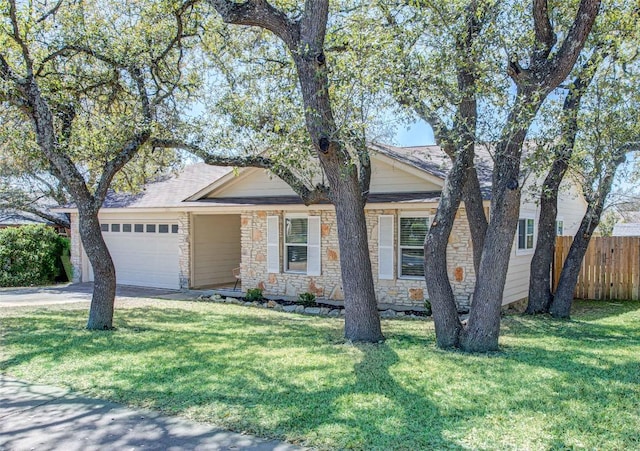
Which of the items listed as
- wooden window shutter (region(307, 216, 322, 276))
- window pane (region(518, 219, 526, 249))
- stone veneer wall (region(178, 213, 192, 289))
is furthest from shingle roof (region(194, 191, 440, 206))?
window pane (region(518, 219, 526, 249))

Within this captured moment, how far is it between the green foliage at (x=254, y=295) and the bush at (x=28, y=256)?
9.46 meters

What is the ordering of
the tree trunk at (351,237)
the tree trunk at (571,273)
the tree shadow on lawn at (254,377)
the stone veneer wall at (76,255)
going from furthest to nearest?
the stone veneer wall at (76,255) < the tree trunk at (571,273) < the tree trunk at (351,237) < the tree shadow on lawn at (254,377)

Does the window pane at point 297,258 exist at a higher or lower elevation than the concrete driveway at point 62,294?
higher

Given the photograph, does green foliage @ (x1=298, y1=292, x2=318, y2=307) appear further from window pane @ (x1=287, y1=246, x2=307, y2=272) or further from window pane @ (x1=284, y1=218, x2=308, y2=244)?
window pane @ (x1=284, y1=218, x2=308, y2=244)

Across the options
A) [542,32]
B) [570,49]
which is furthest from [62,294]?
[570,49]

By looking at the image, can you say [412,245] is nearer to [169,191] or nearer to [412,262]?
[412,262]

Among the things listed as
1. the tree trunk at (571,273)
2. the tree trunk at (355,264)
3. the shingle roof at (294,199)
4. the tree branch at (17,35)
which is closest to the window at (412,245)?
the shingle roof at (294,199)

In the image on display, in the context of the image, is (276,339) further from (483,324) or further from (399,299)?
(399,299)

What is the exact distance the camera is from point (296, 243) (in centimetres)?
1451

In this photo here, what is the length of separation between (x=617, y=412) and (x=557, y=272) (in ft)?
36.8

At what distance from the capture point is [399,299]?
12.9 meters

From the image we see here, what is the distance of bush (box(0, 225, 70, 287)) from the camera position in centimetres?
1838

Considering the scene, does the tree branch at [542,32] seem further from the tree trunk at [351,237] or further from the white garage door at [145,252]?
the white garage door at [145,252]

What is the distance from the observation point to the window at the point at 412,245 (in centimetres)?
1272
